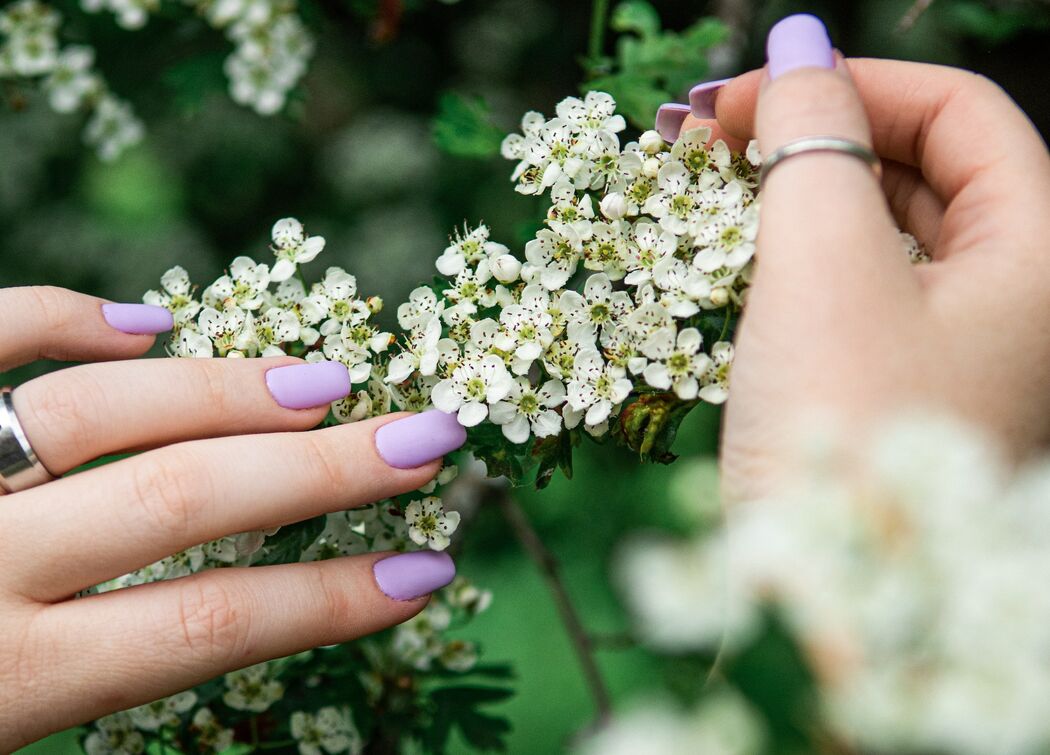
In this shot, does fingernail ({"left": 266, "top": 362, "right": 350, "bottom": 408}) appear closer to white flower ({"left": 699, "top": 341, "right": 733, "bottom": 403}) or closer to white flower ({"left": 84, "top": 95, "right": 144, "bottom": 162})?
white flower ({"left": 699, "top": 341, "right": 733, "bottom": 403})

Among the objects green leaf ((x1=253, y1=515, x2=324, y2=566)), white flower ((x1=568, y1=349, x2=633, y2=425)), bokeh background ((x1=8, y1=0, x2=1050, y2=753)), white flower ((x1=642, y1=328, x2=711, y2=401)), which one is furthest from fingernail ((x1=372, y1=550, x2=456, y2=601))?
bokeh background ((x1=8, y1=0, x2=1050, y2=753))

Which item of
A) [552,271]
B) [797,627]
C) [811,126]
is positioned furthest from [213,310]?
[797,627]

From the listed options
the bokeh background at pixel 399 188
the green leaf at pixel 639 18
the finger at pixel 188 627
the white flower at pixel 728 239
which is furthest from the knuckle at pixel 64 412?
the bokeh background at pixel 399 188

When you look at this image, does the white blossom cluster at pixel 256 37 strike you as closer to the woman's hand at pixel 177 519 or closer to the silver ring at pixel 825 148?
the woman's hand at pixel 177 519

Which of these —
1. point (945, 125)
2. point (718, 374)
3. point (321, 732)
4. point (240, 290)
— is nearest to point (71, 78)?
point (240, 290)

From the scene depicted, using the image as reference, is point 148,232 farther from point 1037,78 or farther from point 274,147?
point 1037,78
